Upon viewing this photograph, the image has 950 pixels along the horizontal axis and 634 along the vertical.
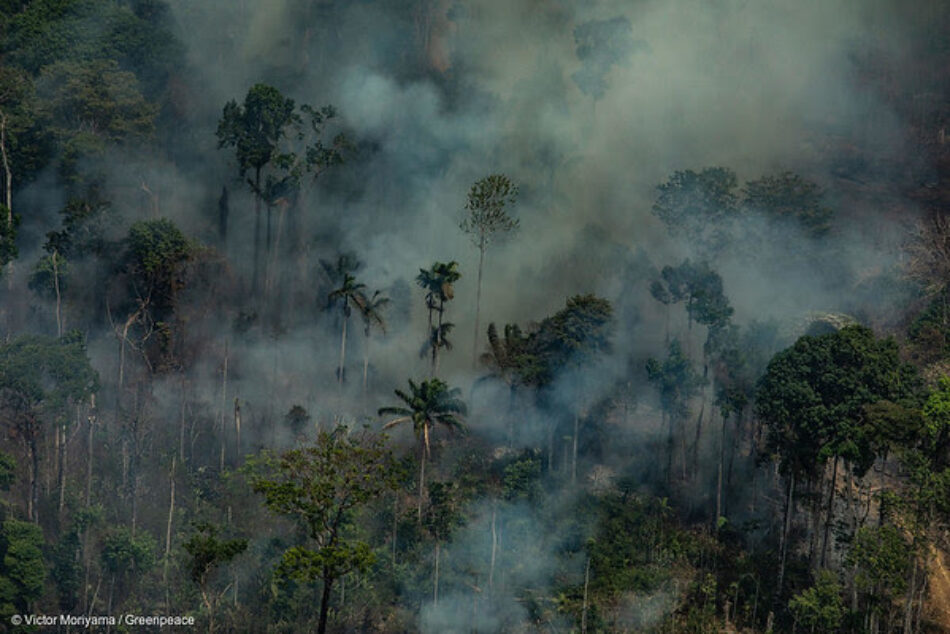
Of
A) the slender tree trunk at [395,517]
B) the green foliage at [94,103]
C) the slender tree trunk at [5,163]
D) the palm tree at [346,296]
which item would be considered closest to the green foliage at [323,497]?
the slender tree trunk at [395,517]

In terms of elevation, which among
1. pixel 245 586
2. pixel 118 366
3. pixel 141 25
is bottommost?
pixel 245 586

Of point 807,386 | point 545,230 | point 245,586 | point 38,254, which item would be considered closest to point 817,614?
point 807,386

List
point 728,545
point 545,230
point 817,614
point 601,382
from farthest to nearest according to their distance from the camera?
point 545,230, point 601,382, point 728,545, point 817,614

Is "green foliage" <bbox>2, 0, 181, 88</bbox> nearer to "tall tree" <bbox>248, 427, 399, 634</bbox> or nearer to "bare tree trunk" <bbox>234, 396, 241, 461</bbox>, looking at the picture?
"bare tree trunk" <bbox>234, 396, 241, 461</bbox>

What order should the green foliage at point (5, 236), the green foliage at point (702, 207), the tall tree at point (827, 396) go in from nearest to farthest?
the tall tree at point (827, 396) → the green foliage at point (5, 236) → the green foliage at point (702, 207)

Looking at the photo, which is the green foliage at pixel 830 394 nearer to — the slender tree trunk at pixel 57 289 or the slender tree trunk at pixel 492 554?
the slender tree trunk at pixel 492 554

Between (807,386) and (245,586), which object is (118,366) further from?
(807,386)

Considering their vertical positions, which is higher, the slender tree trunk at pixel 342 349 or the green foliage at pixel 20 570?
the slender tree trunk at pixel 342 349

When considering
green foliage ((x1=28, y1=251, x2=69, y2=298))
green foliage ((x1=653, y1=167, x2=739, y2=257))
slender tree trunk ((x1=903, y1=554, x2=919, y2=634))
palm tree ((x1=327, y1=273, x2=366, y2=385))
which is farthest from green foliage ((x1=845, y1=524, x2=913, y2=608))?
green foliage ((x1=28, y1=251, x2=69, y2=298))
